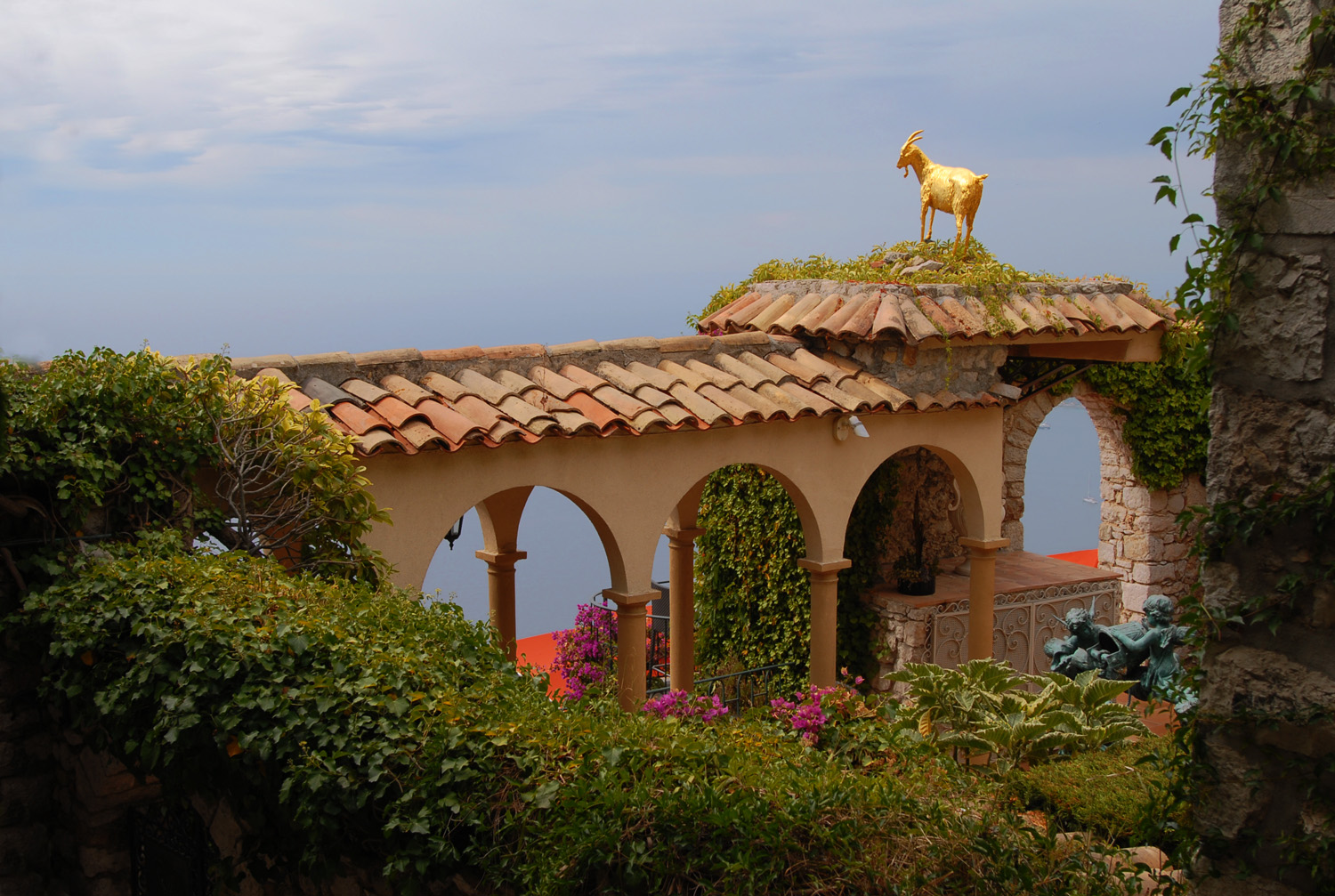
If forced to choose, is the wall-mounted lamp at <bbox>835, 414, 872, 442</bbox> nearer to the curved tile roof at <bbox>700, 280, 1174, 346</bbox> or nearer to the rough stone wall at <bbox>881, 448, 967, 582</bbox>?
the curved tile roof at <bbox>700, 280, 1174, 346</bbox>

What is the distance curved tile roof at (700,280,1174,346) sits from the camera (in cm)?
790

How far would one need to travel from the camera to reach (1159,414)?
450 inches

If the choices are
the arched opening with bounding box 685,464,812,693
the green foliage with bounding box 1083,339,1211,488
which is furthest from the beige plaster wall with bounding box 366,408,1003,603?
the green foliage with bounding box 1083,339,1211,488

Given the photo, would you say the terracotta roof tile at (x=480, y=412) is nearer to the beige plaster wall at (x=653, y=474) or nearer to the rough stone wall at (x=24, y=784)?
the beige plaster wall at (x=653, y=474)

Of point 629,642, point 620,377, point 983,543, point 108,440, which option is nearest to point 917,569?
point 983,543

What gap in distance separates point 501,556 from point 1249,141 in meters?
7.90

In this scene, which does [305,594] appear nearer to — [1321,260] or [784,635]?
[1321,260]

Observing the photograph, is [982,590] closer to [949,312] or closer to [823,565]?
[823,565]

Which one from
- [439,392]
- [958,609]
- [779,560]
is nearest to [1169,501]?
[958,609]

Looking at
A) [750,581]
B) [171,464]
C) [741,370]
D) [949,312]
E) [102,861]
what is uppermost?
[949,312]

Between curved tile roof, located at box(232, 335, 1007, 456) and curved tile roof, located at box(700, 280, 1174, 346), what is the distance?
154 millimetres

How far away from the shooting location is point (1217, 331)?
2.41m

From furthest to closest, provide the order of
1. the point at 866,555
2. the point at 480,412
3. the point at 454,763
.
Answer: the point at 866,555 → the point at 480,412 → the point at 454,763

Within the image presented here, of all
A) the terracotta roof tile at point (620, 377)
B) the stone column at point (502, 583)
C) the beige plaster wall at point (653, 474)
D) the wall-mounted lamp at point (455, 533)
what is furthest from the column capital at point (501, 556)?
the terracotta roof tile at point (620, 377)
